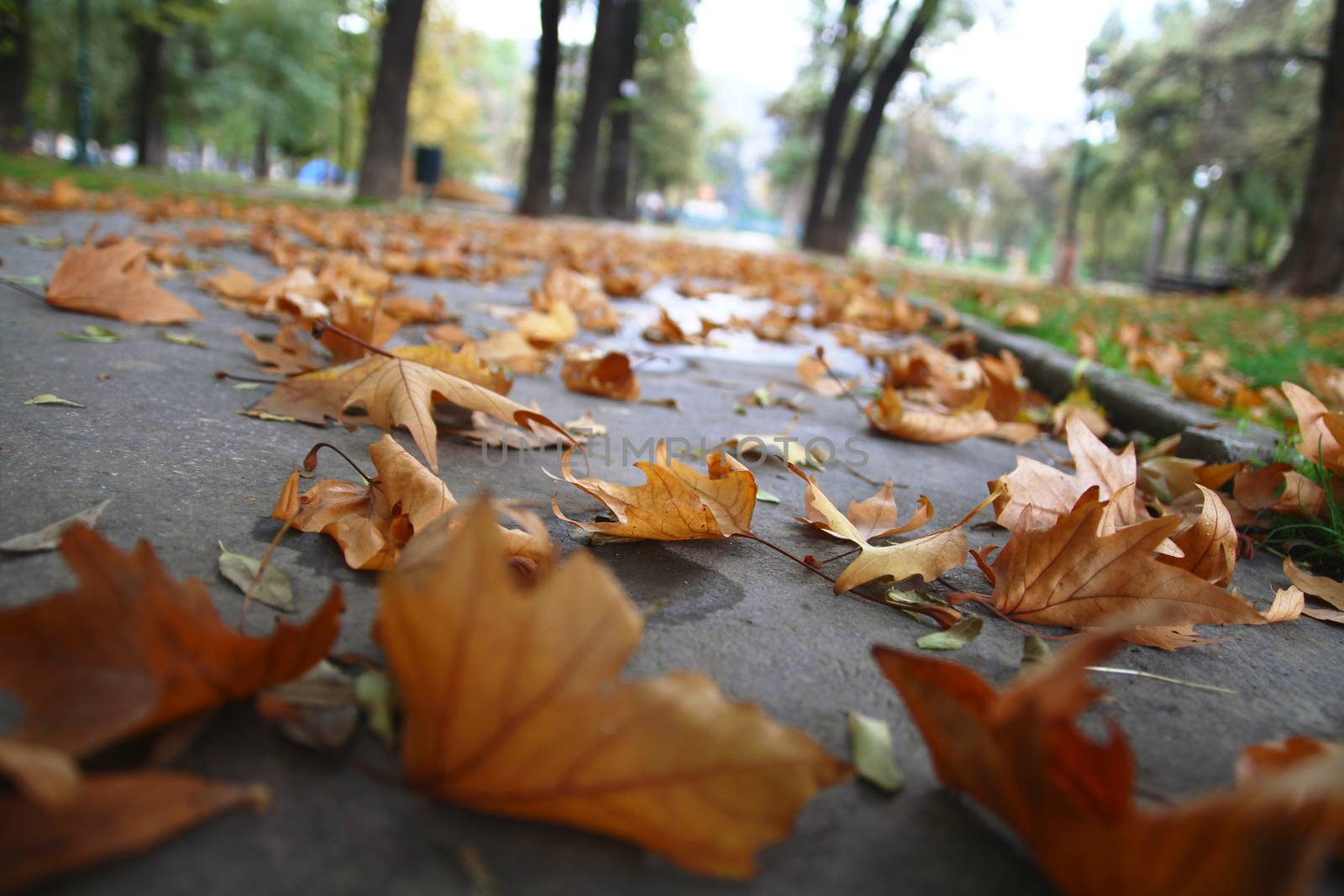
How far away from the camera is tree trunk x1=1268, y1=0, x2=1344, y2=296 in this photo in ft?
40.6

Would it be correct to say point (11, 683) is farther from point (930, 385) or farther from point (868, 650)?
point (930, 385)

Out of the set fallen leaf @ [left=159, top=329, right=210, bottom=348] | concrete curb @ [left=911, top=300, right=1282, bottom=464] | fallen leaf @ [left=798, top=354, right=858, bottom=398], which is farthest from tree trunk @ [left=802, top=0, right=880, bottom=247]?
fallen leaf @ [left=159, top=329, right=210, bottom=348]

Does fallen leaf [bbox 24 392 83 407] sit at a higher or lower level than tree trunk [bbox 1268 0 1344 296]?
lower

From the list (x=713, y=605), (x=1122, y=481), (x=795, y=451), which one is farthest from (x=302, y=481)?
(x=1122, y=481)

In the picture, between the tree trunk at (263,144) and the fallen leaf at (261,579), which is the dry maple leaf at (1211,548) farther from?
the tree trunk at (263,144)

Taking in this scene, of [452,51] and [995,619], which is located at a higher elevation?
[452,51]

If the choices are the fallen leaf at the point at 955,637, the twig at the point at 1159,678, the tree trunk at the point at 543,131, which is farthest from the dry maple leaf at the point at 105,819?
the tree trunk at the point at 543,131

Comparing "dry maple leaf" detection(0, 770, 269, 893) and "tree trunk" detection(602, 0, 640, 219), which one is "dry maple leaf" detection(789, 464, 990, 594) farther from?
"tree trunk" detection(602, 0, 640, 219)

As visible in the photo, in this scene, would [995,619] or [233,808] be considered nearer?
[233,808]

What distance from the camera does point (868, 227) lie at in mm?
115250

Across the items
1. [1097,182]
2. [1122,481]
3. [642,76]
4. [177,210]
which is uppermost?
[642,76]

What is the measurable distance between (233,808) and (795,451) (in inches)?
59.2

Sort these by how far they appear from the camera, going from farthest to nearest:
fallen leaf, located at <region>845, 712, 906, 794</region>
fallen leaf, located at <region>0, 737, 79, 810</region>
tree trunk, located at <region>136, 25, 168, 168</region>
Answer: tree trunk, located at <region>136, 25, 168, 168</region>
fallen leaf, located at <region>845, 712, 906, 794</region>
fallen leaf, located at <region>0, 737, 79, 810</region>

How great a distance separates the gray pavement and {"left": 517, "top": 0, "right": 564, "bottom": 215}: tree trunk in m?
16.1
